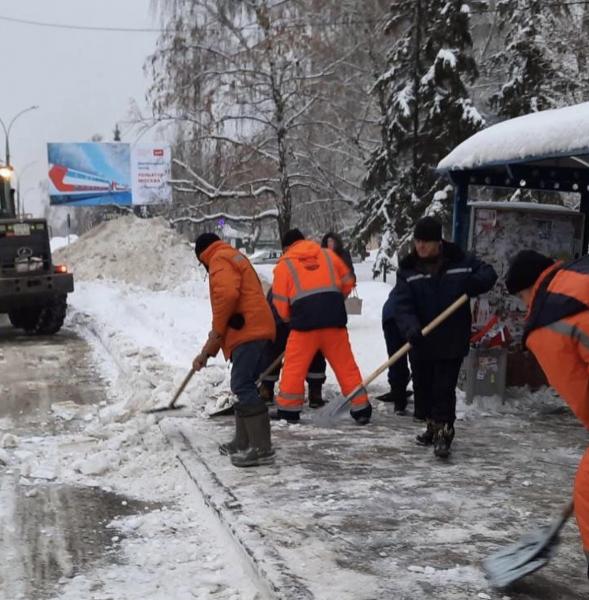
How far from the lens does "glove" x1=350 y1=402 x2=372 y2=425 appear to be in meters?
5.90

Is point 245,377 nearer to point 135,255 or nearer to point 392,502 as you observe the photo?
point 392,502

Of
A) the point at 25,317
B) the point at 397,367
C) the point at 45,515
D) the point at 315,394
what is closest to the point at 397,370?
the point at 397,367

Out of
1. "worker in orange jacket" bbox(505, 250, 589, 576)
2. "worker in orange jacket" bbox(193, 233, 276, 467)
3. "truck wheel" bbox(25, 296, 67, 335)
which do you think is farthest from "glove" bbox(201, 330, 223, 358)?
"truck wheel" bbox(25, 296, 67, 335)

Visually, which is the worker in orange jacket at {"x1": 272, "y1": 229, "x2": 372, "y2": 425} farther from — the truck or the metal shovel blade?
the truck

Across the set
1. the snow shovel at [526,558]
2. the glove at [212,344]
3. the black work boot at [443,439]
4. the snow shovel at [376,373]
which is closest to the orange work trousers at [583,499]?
the snow shovel at [526,558]

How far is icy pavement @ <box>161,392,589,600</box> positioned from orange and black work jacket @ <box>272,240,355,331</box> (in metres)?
0.91

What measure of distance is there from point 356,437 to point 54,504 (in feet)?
7.45

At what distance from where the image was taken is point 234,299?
480 cm

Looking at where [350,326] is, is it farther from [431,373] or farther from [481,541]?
[481,541]

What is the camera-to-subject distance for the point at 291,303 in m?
5.75

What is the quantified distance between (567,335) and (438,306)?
2.65 m

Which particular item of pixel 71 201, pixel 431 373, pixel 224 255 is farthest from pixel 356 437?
pixel 71 201

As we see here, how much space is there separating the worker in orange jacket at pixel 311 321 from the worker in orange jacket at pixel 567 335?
2.97 meters

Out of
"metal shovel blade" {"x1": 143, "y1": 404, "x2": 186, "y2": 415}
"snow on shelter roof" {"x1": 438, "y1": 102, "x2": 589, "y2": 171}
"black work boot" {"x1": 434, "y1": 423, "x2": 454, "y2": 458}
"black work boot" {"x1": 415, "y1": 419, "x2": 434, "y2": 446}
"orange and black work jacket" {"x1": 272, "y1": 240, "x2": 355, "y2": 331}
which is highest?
"snow on shelter roof" {"x1": 438, "y1": 102, "x2": 589, "y2": 171}
